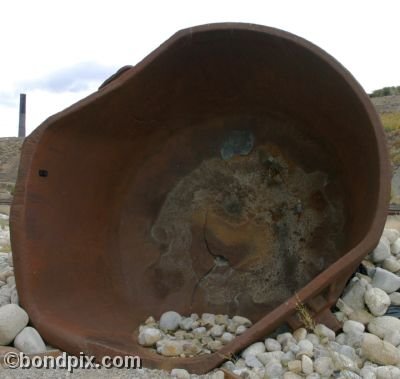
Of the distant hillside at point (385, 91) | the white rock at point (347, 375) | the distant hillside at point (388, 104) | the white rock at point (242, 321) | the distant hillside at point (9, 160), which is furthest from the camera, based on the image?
the distant hillside at point (385, 91)

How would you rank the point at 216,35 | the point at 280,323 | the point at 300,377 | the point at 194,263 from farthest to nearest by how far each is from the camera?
the point at 194,263, the point at 216,35, the point at 280,323, the point at 300,377

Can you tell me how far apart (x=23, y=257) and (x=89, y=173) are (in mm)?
699

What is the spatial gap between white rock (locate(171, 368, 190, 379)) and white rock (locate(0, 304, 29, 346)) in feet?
2.50

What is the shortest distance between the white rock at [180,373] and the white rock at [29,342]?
631 millimetres

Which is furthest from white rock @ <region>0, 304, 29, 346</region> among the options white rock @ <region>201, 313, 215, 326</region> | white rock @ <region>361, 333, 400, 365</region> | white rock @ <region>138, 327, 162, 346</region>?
white rock @ <region>361, 333, 400, 365</region>

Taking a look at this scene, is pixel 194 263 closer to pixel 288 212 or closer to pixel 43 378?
pixel 288 212

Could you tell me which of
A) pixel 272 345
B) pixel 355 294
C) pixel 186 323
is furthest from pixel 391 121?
pixel 272 345

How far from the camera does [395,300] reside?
266 cm

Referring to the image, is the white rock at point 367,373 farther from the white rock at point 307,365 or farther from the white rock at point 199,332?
the white rock at point 199,332

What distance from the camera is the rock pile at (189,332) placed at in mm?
2480

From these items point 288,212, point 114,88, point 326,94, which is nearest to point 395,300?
point 288,212

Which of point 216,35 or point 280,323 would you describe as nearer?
point 280,323

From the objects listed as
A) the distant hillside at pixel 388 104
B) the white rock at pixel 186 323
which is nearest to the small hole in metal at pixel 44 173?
the white rock at pixel 186 323

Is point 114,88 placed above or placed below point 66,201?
above
